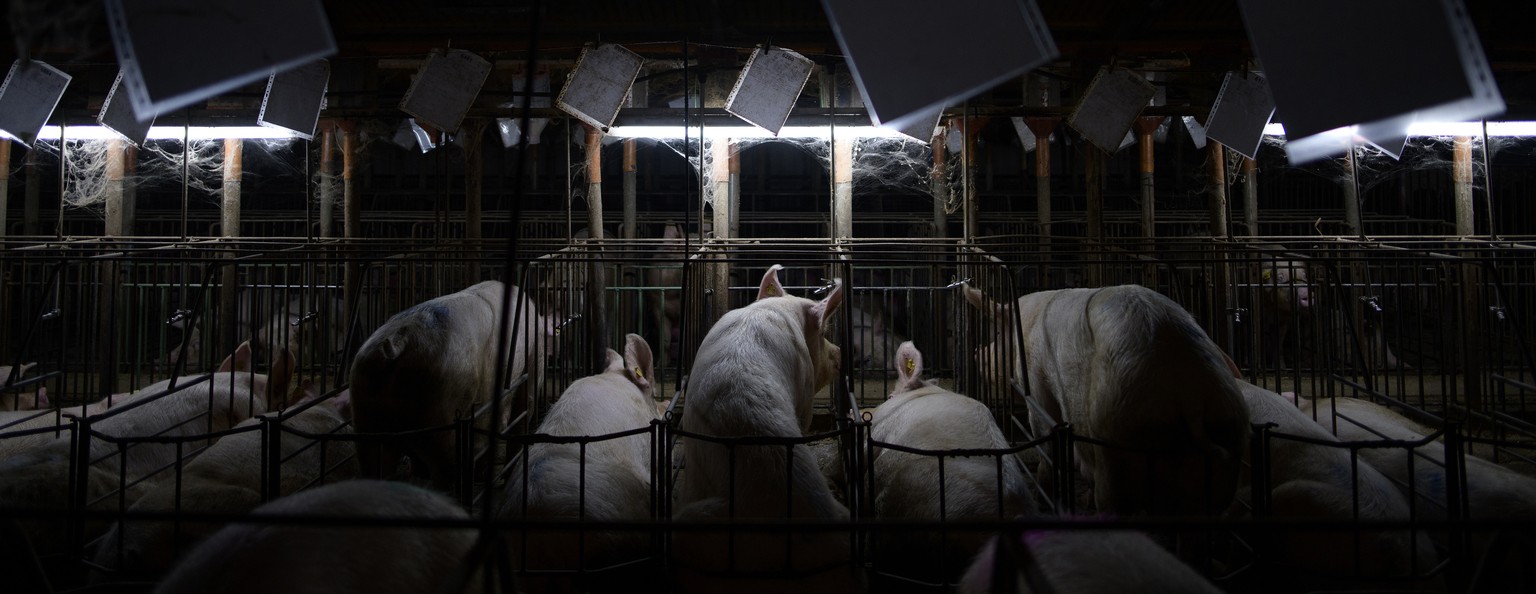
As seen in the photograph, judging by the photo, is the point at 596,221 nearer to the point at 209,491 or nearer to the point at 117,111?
the point at 117,111

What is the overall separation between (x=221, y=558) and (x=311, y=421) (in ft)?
11.1

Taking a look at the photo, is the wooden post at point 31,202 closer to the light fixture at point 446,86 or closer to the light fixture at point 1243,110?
the light fixture at point 446,86

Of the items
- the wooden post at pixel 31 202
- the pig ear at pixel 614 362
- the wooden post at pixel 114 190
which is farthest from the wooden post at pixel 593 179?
the wooden post at pixel 31 202

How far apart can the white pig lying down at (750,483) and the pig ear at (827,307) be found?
0.83 m

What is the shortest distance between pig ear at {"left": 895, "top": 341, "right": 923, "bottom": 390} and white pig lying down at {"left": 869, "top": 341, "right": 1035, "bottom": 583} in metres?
0.74

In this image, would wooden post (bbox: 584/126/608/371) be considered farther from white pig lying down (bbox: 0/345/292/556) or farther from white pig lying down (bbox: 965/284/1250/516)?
white pig lying down (bbox: 965/284/1250/516)

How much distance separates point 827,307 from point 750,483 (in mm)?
2400

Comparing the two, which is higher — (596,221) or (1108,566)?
(596,221)

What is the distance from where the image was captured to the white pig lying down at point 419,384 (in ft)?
14.9

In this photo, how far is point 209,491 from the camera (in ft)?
12.3

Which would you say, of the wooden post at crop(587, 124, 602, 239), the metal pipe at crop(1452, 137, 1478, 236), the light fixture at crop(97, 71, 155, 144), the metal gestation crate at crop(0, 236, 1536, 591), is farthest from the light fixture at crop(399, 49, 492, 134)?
the metal pipe at crop(1452, 137, 1478, 236)

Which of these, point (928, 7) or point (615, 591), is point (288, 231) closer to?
point (615, 591)

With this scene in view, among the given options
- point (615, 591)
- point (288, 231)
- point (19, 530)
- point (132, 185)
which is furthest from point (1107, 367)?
point (288, 231)

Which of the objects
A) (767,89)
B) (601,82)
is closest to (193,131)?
(601,82)
